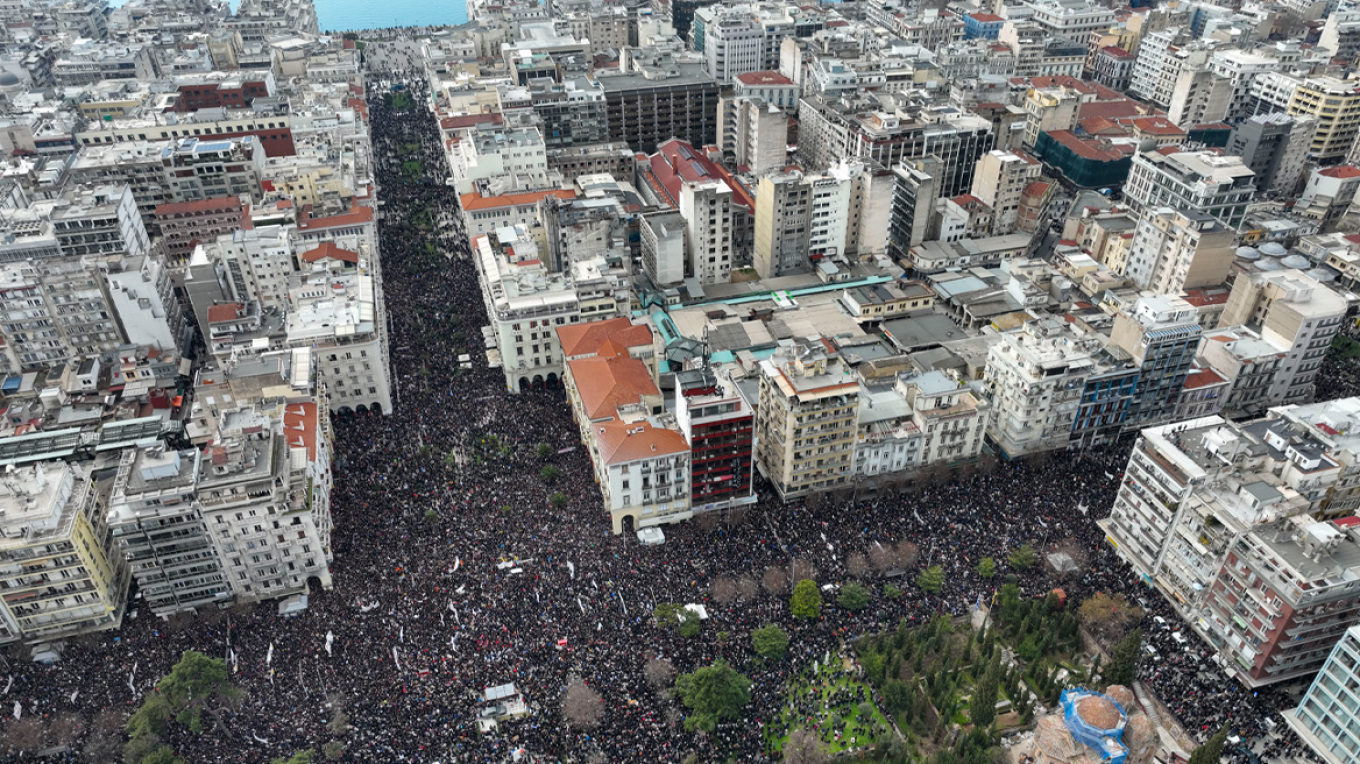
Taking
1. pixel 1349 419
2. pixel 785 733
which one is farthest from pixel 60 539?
pixel 1349 419

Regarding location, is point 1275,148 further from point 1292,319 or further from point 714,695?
point 714,695

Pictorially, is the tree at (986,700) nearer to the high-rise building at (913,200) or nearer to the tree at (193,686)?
the tree at (193,686)

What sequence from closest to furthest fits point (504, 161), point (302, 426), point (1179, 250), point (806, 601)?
point (806, 601), point (302, 426), point (1179, 250), point (504, 161)

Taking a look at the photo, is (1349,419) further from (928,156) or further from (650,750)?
(928,156)

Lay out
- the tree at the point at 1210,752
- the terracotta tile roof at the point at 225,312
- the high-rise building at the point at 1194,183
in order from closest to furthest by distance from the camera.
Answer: the tree at the point at 1210,752 → the terracotta tile roof at the point at 225,312 → the high-rise building at the point at 1194,183

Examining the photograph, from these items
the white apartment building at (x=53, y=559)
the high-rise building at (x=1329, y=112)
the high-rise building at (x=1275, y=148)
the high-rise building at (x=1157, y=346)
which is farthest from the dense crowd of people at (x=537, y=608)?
the high-rise building at (x=1329, y=112)

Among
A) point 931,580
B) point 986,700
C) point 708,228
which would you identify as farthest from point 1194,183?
point 986,700
